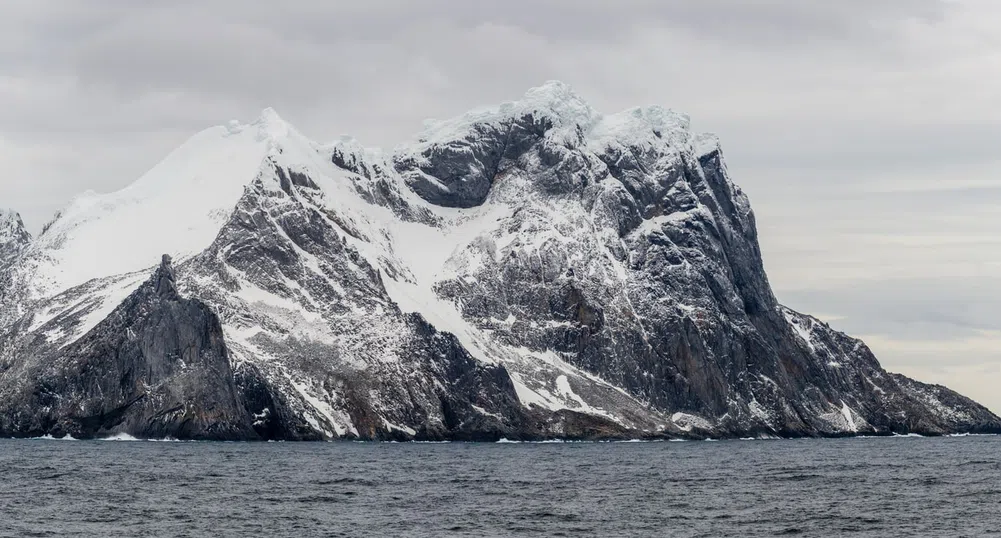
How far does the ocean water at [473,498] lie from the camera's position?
107938 millimetres

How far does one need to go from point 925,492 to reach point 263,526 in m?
64.8

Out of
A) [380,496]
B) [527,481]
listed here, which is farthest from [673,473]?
[380,496]

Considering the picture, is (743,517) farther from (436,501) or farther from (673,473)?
(673,473)

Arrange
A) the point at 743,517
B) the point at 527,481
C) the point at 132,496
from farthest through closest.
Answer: the point at 527,481 → the point at 132,496 → the point at 743,517

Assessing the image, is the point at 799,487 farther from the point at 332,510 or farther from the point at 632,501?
the point at 332,510

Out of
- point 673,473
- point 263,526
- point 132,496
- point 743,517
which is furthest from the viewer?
point 673,473

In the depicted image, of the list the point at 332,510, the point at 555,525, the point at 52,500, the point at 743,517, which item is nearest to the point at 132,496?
the point at 52,500

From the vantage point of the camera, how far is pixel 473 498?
13200 cm

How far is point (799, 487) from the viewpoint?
5782 inches

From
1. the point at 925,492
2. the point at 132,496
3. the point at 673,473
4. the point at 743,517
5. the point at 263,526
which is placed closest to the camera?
the point at 263,526

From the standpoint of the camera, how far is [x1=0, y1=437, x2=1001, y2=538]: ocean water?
10794 centimetres

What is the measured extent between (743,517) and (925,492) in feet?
102

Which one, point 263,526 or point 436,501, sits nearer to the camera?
point 263,526

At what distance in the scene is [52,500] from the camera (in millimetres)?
119625
